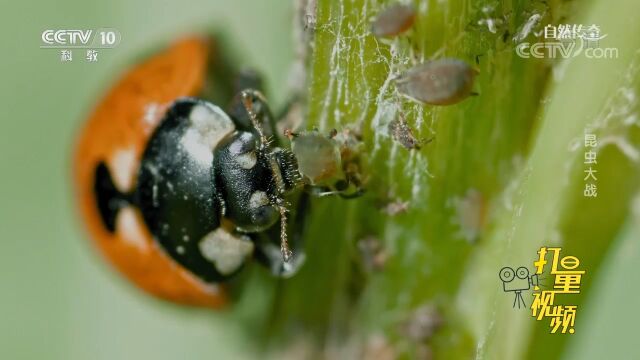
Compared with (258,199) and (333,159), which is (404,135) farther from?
(258,199)

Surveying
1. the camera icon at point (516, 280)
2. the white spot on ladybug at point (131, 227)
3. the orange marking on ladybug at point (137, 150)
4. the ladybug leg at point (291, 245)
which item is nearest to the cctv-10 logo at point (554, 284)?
the camera icon at point (516, 280)

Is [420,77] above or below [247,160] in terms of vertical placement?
above

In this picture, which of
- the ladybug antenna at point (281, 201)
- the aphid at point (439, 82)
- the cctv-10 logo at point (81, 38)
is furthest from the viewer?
the cctv-10 logo at point (81, 38)

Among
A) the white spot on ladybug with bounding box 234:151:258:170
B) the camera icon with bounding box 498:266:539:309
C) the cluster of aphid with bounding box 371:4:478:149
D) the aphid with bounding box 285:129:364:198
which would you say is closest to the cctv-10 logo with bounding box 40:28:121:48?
the white spot on ladybug with bounding box 234:151:258:170

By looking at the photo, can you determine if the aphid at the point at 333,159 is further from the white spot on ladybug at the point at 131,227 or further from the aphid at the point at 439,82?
the white spot on ladybug at the point at 131,227

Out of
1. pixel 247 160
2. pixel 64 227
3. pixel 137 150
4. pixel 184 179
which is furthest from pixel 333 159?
pixel 64 227
